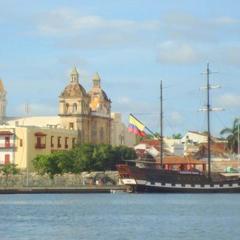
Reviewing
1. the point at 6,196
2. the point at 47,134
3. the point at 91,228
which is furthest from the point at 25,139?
the point at 91,228

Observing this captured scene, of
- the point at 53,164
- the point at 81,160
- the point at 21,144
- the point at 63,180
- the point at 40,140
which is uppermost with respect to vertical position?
the point at 40,140

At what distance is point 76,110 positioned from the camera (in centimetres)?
17150

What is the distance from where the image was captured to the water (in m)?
61.2

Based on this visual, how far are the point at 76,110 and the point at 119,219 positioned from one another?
97.9m

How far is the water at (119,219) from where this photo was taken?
6122 centimetres

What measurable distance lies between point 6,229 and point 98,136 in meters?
111

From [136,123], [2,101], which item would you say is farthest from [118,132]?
[136,123]

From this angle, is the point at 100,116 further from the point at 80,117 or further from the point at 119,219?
the point at 119,219

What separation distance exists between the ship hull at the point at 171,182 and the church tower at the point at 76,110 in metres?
44.2

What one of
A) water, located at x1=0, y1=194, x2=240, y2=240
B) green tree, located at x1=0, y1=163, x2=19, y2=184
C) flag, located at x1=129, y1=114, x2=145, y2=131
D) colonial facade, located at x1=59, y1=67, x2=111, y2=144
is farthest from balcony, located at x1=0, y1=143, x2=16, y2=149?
water, located at x1=0, y1=194, x2=240, y2=240

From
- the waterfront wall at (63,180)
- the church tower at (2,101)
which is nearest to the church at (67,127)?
the church tower at (2,101)

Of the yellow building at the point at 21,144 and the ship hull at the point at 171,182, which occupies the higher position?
the yellow building at the point at 21,144

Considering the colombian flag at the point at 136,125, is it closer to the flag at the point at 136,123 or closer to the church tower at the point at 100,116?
the flag at the point at 136,123

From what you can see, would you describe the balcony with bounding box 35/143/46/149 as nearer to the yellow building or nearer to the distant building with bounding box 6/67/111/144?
the yellow building
